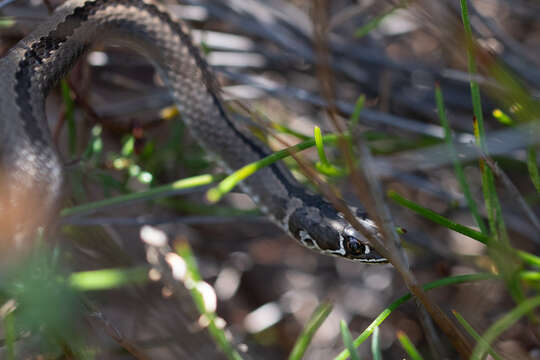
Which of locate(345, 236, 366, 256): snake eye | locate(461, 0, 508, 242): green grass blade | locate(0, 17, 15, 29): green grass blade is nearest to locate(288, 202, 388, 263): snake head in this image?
locate(345, 236, 366, 256): snake eye

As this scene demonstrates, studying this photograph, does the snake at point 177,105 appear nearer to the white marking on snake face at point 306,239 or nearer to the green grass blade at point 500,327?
the white marking on snake face at point 306,239

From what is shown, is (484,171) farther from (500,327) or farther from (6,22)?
(6,22)

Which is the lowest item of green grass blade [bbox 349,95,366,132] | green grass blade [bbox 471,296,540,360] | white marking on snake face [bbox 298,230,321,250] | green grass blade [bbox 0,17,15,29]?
white marking on snake face [bbox 298,230,321,250]

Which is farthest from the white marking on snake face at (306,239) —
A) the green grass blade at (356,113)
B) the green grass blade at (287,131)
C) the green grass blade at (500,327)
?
the green grass blade at (500,327)

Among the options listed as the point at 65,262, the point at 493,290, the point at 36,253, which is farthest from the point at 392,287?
the point at 36,253

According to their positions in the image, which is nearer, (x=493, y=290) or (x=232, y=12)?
(x=493, y=290)

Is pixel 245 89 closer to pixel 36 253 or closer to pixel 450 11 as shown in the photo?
pixel 450 11

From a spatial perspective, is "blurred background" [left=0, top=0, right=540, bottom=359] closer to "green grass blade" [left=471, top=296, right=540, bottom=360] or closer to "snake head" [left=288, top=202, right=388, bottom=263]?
"snake head" [left=288, top=202, right=388, bottom=263]
